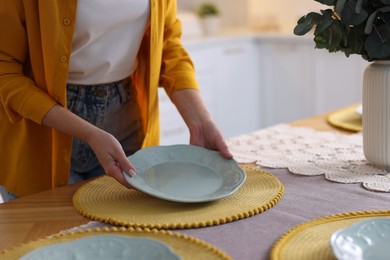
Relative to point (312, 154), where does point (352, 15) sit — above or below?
above

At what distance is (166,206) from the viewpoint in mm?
1129

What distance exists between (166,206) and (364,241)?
356 millimetres

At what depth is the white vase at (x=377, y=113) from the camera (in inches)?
51.6

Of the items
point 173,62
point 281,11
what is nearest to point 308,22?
point 173,62

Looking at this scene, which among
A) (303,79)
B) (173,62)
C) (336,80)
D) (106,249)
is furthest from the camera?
(303,79)

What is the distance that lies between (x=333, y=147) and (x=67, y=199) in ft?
2.07

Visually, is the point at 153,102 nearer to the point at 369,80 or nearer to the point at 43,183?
the point at 43,183

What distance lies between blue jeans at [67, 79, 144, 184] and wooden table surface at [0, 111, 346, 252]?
9.0 inches

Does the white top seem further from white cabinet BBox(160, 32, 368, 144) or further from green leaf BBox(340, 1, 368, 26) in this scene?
white cabinet BBox(160, 32, 368, 144)

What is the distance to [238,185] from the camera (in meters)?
1.18

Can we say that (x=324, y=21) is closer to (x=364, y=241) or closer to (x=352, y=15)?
(x=352, y=15)

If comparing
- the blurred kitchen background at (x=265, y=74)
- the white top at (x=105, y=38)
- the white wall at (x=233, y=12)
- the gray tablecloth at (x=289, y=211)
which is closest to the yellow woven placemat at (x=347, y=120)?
the gray tablecloth at (x=289, y=211)

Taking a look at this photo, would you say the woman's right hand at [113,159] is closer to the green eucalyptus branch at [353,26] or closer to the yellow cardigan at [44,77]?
the yellow cardigan at [44,77]

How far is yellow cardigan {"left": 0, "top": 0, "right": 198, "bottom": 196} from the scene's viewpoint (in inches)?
52.5
